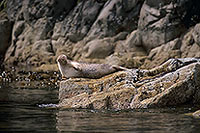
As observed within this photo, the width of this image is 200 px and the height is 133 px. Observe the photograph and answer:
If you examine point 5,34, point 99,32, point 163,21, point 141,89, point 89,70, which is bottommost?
point 5,34

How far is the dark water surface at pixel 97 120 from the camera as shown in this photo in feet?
20.1

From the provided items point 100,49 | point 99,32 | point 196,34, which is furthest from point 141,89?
point 99,32

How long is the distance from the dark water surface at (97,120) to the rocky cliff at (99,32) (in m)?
11.5

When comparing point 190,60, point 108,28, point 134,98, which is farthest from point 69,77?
point 108,28

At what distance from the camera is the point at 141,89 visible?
30.0ft

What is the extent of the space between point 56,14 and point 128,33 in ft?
22.7

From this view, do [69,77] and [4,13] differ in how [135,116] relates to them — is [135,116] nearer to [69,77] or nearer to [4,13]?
[69,77]

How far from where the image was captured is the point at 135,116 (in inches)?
300

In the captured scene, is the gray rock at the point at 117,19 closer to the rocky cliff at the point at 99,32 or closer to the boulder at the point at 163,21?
the rocky cliff at the point at 99,32

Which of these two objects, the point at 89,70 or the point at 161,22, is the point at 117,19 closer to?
the point at 161,22

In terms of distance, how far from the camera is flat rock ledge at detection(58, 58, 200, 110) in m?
8.78

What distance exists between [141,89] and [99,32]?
15.2 meters

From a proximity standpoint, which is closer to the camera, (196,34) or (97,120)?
(97,120)

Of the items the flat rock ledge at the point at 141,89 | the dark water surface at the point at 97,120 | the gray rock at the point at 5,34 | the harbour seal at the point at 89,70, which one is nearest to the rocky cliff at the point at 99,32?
the gray rock at the point at 5,34
